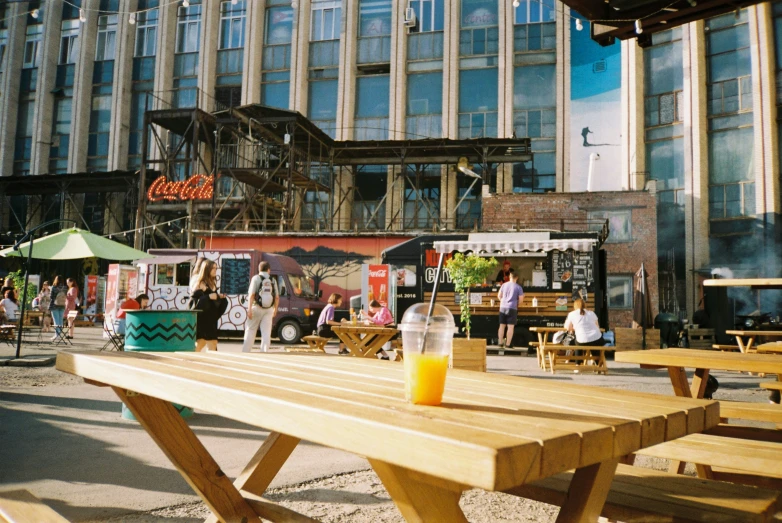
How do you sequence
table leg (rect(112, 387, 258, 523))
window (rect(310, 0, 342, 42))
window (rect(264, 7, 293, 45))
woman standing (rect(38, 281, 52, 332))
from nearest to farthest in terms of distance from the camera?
table leg (rect(112, 387, 258, 523)) → woman standing (rect(38, 281, 52, 332)) → window (rect(310, 0, 342, 42)) → window (rect(264, 7, 293, 45))

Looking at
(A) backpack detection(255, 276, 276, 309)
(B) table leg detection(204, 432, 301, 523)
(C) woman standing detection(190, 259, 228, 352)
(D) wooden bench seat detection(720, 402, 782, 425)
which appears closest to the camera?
(B) table leg detection(204, 432, 301, 523)

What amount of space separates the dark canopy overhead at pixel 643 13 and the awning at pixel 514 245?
33.5ft

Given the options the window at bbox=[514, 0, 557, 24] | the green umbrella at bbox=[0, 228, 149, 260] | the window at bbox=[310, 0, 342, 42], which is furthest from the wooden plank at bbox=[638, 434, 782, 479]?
the window at bbox=[310, 0, 342, 42]

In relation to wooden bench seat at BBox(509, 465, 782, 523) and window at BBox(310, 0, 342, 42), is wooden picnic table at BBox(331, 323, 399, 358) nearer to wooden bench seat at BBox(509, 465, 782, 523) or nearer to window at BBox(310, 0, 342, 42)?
wooden bench seat at BBox(509, 465, 782, 523)

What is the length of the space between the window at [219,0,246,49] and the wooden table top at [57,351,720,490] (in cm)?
3082

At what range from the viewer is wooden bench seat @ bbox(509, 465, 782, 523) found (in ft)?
5.25

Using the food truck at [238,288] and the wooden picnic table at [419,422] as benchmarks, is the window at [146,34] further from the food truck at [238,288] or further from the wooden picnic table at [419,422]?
the wooden picnic table at [419,422]

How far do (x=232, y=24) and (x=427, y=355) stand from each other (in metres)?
32.3

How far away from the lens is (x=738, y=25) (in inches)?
911

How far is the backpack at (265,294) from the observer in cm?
859

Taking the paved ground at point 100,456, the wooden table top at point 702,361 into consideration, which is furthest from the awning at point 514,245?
the wooden table top at point 702,361

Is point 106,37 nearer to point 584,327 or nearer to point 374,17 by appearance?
point 374,17

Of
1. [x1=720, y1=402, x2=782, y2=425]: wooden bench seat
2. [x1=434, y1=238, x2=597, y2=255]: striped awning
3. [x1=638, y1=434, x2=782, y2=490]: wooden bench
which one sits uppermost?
[x1=434, y1=238, x2=597, y2=255]: striped awning

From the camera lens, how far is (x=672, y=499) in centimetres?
171
